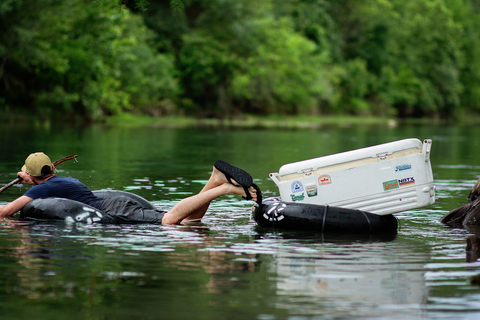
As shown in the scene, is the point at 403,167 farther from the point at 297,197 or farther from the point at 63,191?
the point at 63,191

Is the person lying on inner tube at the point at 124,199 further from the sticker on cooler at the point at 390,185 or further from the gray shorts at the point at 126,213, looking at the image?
the sticker on cooler at the point at 390,185

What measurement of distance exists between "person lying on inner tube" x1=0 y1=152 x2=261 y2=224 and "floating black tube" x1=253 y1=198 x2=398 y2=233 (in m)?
0.40

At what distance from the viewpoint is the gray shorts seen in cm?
876

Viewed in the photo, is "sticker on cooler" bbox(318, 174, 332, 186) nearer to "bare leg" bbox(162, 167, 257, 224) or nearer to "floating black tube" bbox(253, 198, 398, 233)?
"floating black tube" bbox(253, 198, 398, 233)

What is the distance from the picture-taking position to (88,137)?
27.8m

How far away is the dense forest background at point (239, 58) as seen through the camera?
115ft

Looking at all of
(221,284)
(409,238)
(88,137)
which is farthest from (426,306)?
(88,137)

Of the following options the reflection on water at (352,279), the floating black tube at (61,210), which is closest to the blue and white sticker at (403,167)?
the reflection on water at (352,279)

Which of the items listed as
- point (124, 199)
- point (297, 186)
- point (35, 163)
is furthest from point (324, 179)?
point (35, 163)

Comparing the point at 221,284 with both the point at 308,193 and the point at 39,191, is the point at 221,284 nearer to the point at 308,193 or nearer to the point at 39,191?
the point at 308,193

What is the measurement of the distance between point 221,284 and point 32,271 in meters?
1.65

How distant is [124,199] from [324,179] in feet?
8.75

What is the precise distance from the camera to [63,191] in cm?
881

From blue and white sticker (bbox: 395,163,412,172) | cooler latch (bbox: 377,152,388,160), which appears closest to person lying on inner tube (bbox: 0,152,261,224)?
cooler latch (bbox: 377,152,388,160)
